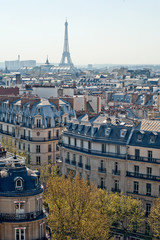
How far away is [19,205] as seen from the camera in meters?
34.0

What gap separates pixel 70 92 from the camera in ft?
292

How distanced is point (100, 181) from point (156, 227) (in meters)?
10.9

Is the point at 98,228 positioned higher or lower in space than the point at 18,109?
lower

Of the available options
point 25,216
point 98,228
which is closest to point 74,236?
point 98,228

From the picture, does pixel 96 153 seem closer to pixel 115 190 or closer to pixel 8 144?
pixel 115 190

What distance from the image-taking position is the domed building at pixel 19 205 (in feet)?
111

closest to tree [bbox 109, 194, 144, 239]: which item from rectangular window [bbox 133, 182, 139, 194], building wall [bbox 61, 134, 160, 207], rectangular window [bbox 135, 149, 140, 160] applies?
building wall [bbox 61, 134, 160, 207]

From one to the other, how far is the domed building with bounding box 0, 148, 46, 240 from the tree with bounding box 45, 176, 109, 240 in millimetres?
3216

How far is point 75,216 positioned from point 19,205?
20.0 feet

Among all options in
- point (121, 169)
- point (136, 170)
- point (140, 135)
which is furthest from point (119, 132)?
point (136, 170)

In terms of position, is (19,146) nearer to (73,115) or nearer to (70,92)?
(73,115)

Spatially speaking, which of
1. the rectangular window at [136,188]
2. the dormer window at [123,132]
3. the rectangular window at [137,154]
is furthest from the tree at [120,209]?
the dormer window at [123,132]

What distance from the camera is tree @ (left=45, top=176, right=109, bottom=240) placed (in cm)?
3712

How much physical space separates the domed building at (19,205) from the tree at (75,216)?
3216 millimetres
